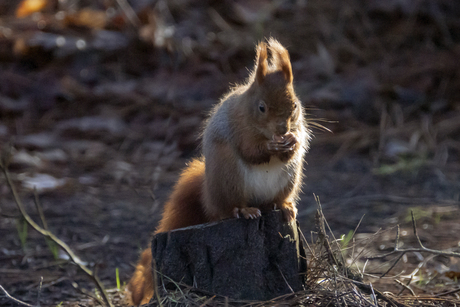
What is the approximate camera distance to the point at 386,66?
18.0ft

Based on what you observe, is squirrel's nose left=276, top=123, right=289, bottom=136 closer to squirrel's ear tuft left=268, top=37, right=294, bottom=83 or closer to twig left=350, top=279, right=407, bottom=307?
squirrel's ear tuft left=268, top=37, right=294, bottom=83

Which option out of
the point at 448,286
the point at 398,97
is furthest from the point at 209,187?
the point at 398,97

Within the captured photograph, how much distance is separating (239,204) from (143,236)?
133 cm

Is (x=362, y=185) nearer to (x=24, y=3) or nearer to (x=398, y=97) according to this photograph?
(x=398, y=97)

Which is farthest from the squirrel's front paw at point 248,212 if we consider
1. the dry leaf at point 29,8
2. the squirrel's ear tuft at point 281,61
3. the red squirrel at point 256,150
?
the dry leaf at point 29,8

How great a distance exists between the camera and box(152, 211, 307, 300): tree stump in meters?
1.77

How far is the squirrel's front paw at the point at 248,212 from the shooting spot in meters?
1.79

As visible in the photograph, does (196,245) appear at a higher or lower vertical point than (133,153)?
higher

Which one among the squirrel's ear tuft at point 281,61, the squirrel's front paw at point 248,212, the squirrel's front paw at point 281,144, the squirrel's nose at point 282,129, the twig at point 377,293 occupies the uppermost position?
the squirrel's ear tuft at point 281,61

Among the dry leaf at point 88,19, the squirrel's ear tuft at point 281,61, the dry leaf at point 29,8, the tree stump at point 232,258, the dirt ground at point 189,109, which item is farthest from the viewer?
the dry leaf at point 29,8

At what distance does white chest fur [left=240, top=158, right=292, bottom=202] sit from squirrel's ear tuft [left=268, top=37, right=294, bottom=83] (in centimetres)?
33

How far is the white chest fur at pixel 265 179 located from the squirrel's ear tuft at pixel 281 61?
0.33 meters

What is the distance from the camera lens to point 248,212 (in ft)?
5.91

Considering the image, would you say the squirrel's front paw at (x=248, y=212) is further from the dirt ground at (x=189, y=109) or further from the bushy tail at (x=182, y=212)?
the dirt ground at (x=189, y=109)
